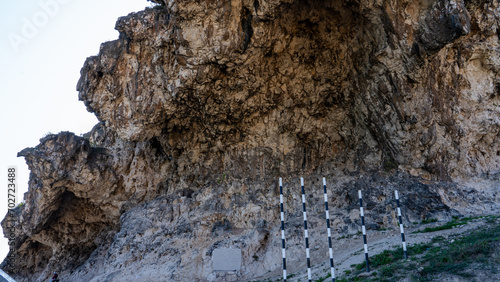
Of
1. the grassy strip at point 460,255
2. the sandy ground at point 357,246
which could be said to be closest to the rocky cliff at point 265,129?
the sandy ground at point 357,246

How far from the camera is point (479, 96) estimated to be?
17234 millimetres

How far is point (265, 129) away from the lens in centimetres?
2134

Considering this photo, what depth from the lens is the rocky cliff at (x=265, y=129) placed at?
664 inches

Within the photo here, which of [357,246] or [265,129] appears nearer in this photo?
[357,246]

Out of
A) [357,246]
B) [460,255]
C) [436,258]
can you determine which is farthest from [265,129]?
[460,255]

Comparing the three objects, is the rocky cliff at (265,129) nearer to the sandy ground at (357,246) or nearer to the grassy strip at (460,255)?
the sandy ground at (357,246)

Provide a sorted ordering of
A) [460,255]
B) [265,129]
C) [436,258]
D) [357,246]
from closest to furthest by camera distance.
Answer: [460,255]
[436,258]
[357,246]
[265,129]

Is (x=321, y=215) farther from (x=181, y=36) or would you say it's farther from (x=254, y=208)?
(x=181, y=36)

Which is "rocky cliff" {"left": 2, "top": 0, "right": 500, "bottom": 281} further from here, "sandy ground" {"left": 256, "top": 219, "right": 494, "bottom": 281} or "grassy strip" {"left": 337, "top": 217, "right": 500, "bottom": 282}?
"grassy strip" {"left": 337, "top": 217, "right": 500, "bottom": 282}

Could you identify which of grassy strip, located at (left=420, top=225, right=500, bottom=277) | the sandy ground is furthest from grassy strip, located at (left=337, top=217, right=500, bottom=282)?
the sandy ground

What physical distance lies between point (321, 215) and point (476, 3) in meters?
11.6

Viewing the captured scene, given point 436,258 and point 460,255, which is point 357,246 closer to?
point 436,258

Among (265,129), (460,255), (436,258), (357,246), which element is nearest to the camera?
(460,255)

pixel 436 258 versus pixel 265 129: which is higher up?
pixel 265 129
